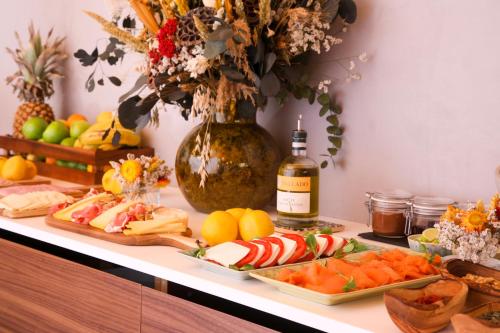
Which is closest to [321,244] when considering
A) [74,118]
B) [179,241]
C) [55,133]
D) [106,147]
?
[179,241]

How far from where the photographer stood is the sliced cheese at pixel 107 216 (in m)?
1.71

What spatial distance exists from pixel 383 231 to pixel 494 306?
1.97 ft

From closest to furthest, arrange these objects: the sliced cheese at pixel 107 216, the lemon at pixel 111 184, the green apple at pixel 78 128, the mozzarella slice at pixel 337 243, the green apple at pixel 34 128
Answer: the mozzarella slice at pixel 337 243
the sliced cheese at pixel 107 216
the lemon at pixel 111 184
the green apple at pixel 78 128
the green apple at pixel 34 128

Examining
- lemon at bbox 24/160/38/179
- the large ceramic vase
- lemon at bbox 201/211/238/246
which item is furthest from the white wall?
lemon at bbox 24/160/38/179

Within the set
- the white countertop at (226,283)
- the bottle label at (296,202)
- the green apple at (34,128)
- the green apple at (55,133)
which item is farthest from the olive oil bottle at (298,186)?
the green apple at (34,128)

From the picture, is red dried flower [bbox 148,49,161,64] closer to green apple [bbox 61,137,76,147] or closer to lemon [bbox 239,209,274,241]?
lemon [bbox 239,209,274,241]

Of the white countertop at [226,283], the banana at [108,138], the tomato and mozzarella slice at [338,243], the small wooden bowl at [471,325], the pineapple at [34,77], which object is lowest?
the white countertop at [226,283]

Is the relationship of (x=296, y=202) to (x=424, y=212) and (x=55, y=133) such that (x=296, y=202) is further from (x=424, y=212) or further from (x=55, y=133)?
(x=55, y=133)

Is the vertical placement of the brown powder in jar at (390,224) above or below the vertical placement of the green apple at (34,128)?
below

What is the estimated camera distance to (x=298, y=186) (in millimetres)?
1722

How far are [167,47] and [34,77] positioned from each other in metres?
1.26

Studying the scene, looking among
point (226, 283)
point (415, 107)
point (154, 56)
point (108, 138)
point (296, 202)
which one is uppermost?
point (154, 56)

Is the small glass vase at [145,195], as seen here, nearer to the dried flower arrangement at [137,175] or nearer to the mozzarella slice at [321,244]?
the dried flower arrangement at [137,175]

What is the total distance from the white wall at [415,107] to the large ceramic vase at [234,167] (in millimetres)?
163
